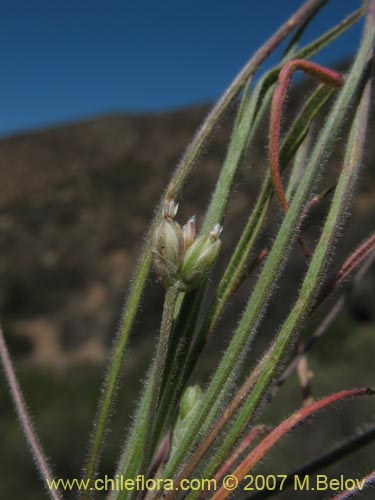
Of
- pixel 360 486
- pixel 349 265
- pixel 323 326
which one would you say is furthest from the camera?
pixel 323 326

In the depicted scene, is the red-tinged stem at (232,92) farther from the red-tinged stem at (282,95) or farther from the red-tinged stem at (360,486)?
the red-tinged stem at (360,486)

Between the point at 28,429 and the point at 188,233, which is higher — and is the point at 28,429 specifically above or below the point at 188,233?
below

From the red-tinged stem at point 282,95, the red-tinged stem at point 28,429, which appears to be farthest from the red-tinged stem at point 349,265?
the red-tinged stem at point 28,429

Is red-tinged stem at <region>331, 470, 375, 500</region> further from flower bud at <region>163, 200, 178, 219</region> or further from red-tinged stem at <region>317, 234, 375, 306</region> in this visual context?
flower bud at <region>163, 200, 178, 219</region>

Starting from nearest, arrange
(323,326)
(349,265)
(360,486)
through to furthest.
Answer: (360,486) → (349,265) → (323,326)

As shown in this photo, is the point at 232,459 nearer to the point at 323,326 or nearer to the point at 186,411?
the point at 186,411

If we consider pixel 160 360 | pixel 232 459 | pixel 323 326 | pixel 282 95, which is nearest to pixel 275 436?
pixel 232 459
